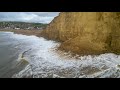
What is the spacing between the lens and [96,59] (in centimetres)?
572

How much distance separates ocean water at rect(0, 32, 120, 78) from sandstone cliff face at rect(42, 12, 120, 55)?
272 mm

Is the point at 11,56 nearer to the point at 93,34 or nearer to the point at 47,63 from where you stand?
the point at 47,63

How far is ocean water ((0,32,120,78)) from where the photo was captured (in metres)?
5.02

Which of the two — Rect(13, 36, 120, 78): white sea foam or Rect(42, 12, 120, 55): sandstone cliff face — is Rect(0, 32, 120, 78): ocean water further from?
Rect(42, 12, 120, 55): sandstone cliff face

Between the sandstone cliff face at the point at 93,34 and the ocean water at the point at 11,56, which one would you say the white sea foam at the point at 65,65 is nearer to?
the ocean water at the point at 11,56

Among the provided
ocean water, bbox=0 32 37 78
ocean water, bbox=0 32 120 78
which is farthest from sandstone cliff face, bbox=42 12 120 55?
ocean water, bbox=0 32 37 78

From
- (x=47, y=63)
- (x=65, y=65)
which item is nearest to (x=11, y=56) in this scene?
(x=47, y=63)

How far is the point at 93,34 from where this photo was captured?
6371 millimetres

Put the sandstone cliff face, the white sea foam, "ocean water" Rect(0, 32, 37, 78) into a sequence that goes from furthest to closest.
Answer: the sandstone cliff face, "ocean water" Rect(0, 32, 37, 78), the white sea foam

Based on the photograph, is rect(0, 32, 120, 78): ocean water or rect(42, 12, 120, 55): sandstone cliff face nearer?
rect(0, 32, 120, 78): ocean water

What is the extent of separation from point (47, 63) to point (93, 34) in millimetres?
1653
